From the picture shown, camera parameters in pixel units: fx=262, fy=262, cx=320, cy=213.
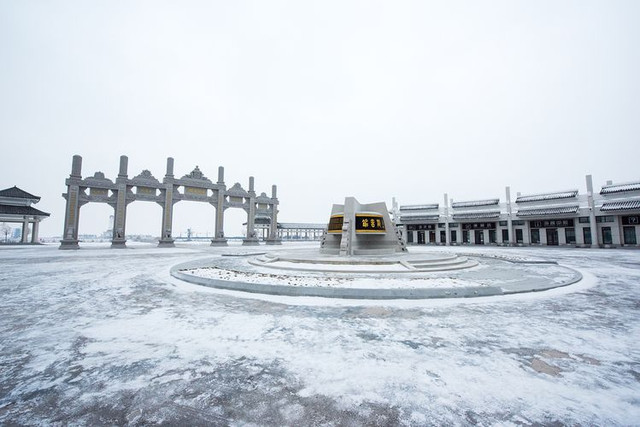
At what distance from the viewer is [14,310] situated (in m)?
6.05

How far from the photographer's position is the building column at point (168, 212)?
120 ft

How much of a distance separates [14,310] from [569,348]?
11.0 meters

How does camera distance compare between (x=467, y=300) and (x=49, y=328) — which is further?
(x=467, y=300)

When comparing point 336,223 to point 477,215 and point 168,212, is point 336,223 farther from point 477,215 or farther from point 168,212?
point 477,215

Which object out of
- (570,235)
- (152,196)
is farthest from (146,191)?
(570,235)

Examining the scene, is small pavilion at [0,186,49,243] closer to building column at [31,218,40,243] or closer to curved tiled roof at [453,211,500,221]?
building column at [31,218,40,243]

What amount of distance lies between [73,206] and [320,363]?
41.1 metres

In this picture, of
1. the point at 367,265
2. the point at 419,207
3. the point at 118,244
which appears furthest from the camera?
the point at 419,207

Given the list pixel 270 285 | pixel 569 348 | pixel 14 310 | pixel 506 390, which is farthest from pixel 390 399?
pixel 14 310

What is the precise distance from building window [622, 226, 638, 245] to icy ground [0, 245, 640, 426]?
126 feet

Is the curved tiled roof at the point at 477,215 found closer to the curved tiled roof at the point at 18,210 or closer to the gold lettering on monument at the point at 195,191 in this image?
the gold lettering on monument at the point at 195,191

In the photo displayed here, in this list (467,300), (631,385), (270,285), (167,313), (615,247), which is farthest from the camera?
(615,247)

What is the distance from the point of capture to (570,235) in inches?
1406

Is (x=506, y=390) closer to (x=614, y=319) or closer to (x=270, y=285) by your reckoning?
(x=614, y=319)
